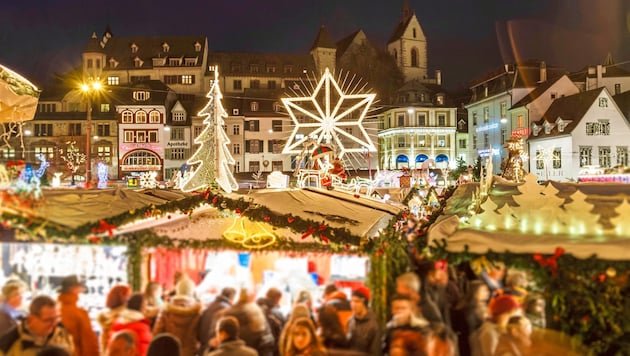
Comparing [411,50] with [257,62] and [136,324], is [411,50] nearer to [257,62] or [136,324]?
[257,62]

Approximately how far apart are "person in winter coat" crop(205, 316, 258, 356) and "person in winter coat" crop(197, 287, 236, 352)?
538 mm

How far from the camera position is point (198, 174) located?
16844mm

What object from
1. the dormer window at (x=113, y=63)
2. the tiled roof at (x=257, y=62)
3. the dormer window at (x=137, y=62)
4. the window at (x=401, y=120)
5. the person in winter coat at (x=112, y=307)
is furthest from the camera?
the tiled roof at (x=257, y=62)

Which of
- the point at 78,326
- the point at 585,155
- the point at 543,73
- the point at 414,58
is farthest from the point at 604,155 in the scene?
the point at 414,58

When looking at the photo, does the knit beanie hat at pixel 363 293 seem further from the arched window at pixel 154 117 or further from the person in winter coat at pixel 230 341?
the arched window at pixel 154 117

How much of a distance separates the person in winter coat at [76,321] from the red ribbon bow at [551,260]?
5.72 metres

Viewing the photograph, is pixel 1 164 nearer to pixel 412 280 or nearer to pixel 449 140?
pixel 412 280

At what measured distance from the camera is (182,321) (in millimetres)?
8352

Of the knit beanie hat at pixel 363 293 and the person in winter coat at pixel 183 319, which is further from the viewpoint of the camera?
the person in winter coat at pixel 183 319

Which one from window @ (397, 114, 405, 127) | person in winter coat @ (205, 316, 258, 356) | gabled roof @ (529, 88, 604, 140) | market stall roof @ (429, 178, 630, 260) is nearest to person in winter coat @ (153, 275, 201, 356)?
person in winter coat @ (205, 316, 258, 356)

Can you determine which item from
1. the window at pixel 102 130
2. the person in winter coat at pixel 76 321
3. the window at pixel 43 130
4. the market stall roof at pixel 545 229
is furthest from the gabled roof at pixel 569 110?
the window at pixel 43 130

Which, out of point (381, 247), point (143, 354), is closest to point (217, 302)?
point (143, 354)

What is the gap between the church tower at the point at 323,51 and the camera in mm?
83938

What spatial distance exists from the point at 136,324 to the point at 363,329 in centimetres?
297
